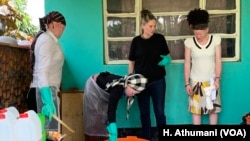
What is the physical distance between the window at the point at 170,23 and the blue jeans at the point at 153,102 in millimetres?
584

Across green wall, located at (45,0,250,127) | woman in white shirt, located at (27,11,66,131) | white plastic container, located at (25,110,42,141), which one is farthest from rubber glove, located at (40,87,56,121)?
green wall, located at (45,0,250,127)

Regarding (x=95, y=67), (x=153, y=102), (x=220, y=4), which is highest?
(x=220, y=4)

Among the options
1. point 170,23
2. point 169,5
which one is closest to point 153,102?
point 170,23

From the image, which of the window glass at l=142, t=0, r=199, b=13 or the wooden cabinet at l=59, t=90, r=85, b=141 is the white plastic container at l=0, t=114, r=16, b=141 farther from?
the window glass at l=142, t=0, r=199, b=13

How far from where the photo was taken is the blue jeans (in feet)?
11.6

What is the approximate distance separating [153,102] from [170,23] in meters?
0.98

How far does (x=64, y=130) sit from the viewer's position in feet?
12.6

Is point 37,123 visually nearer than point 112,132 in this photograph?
Yes

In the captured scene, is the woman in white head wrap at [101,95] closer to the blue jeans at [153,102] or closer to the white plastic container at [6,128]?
the blue jeans at [153,102]

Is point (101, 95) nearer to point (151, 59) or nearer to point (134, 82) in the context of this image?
point (134, 82)

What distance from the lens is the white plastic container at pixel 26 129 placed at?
2195 mm


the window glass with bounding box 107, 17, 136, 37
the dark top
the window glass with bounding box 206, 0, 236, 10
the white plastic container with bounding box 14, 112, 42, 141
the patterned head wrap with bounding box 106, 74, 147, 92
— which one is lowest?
the white plastic container with bounding box 14, 112, 42, 141

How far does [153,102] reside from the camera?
11.8ft

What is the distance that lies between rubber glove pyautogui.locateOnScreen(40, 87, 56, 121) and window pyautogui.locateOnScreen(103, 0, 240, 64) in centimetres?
136
